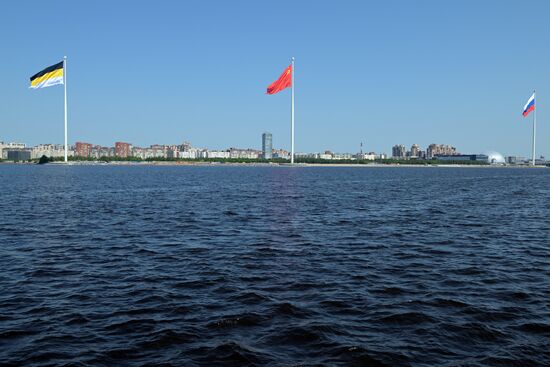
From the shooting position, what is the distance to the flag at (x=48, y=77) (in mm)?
154500

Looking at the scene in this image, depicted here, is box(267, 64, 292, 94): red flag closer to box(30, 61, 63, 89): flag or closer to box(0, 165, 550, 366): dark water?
box(30, 61, 63, 89): flag

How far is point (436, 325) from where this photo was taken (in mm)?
13680

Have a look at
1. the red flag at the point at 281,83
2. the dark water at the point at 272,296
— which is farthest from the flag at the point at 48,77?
the dark water at the point at 272,296

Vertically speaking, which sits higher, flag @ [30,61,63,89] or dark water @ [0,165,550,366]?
flag @ [30,61,63,89]

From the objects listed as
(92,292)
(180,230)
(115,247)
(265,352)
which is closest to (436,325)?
(265,352)

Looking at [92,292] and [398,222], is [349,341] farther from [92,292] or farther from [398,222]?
[398,222]

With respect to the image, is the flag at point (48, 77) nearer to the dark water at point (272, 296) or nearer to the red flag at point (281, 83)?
the red flag at point (281, 83)

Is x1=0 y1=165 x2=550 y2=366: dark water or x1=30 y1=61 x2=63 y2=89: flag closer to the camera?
x1=0 y1=165 x2=550 y2=366: dark water

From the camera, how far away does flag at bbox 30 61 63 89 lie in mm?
154500

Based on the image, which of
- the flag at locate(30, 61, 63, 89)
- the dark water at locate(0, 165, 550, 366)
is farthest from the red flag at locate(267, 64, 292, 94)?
the dark water at locate(0, 165, 550, 366)

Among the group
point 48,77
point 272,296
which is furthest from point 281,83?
point 272,296

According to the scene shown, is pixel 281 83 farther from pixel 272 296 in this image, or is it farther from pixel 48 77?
pixel 272 296

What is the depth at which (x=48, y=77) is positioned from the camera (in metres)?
156

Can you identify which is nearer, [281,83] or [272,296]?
[272,296]
